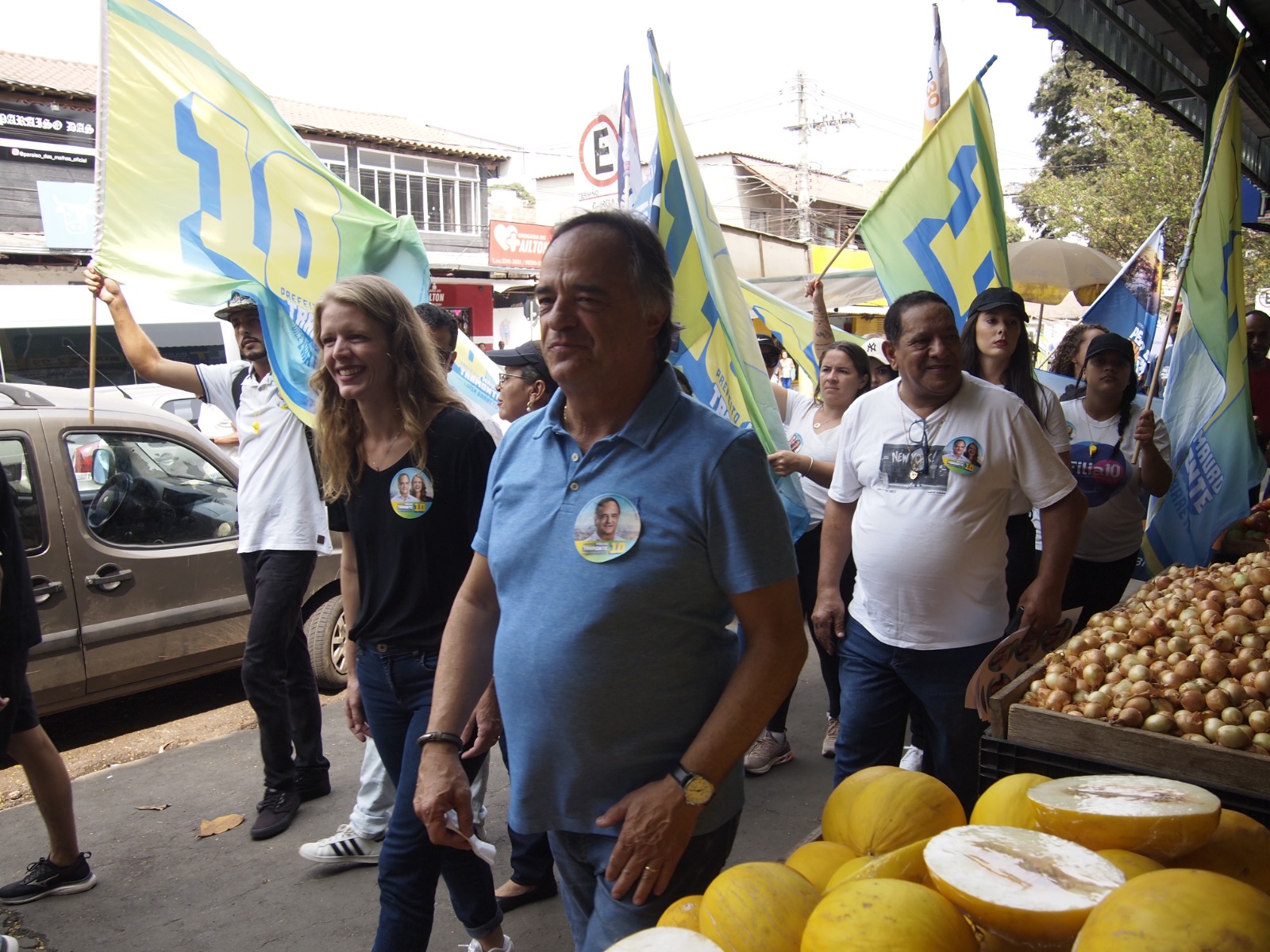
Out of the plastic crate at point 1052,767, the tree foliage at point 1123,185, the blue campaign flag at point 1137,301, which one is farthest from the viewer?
the tree foliage at point 1123,185

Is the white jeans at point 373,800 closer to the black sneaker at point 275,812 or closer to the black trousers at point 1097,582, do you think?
the black sneaker at point 275,812

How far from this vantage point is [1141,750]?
2.08 metres

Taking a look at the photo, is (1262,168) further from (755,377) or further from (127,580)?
(127,580)

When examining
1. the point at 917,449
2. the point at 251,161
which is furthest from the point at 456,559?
the point at 251,161

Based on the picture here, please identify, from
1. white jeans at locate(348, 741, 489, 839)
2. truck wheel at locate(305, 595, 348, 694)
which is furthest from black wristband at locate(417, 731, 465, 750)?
truck wheel at locate(305, 595, 348, 694)

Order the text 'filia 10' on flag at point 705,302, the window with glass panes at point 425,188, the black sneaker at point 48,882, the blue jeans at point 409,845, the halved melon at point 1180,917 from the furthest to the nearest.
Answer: the window with glass panes at point 425,188 < the text 'filia 10' on flag at point 705,302 < the black sneaker at point 48,882 < the blue jeans at point 409,845 < the halved melon at point 1180,917

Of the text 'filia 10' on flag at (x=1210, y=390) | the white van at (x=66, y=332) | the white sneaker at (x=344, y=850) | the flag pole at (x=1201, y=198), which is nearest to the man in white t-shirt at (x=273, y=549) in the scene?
the white sneaker at (x=344, y=850)

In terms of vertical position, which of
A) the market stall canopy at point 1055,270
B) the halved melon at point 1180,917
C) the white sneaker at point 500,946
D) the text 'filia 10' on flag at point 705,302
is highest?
the market stall canopy at point 1055,270

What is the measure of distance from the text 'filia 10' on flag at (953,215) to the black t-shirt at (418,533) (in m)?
2.74

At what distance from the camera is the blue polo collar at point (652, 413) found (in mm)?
1690

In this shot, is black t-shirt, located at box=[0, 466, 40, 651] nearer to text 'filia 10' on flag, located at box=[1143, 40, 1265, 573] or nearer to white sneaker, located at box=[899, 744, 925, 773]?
white sneaker, located at box=[899, 744, 925, 773]

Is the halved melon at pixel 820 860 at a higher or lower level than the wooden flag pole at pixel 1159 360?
lower

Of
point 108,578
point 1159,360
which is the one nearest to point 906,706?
point 1159,360

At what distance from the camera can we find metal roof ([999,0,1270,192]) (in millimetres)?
5590
